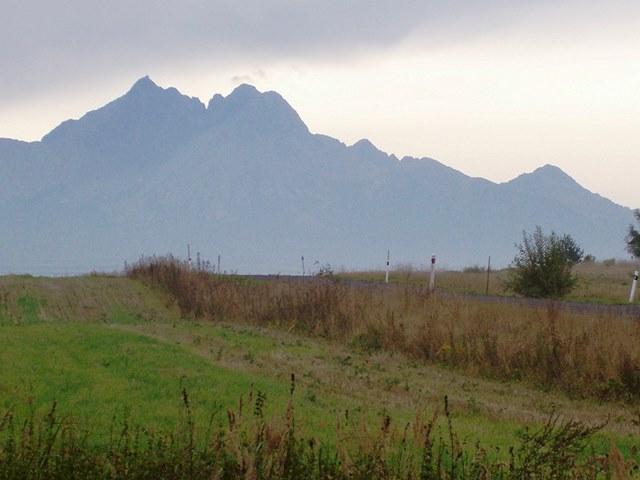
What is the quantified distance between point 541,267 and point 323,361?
43.3 ft

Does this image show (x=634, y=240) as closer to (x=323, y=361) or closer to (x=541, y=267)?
(x=541, y=267)

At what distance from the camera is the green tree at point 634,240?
47.7 metres

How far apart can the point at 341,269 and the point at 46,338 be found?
2961 centimetres

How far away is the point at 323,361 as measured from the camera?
54.5 feet

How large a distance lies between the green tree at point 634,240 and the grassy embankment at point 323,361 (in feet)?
96.7

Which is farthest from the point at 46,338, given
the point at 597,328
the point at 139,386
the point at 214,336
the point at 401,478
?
the point at 597,328

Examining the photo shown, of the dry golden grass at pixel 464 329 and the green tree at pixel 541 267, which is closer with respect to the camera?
the dry golden grass at pixel 464 329

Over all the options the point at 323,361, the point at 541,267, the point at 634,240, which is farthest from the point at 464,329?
the point at 634,240

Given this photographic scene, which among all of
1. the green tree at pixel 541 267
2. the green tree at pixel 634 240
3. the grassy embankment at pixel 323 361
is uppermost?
the green tree at pixel 634 240

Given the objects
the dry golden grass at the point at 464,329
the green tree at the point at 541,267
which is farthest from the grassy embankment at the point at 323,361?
the green tree at the point at 541,267

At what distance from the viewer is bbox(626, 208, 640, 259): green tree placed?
4766 cm

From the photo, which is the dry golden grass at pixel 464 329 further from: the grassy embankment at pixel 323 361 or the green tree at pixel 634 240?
the green tree at pixel 634 240

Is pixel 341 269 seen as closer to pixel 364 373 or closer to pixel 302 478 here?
pixel 364 373

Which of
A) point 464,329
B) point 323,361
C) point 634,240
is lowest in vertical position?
point 323,361
